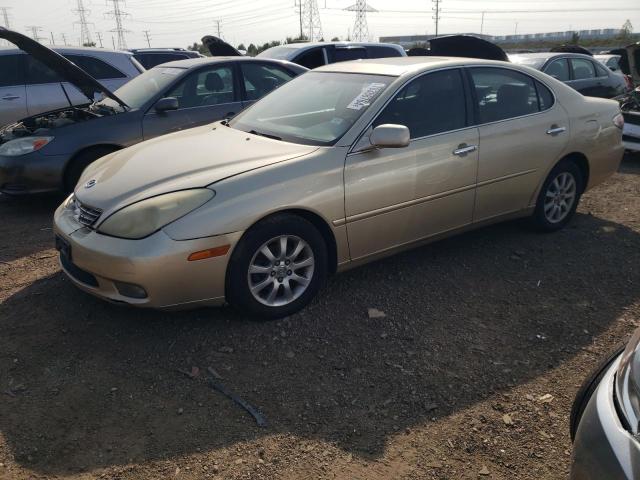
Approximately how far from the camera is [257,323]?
355cm

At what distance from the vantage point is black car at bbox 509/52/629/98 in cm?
1000

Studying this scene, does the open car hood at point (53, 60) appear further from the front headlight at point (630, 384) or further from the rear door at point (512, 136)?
the front headlight at point (630, 384)

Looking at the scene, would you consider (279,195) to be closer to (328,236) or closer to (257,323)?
(328,236)

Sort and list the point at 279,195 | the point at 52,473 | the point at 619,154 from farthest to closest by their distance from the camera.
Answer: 1. the point at 619,154
2. the point at 279,195
3. the point at 52,473

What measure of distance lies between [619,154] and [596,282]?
187 centimetres

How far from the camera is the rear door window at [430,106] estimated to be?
3994 millimetres

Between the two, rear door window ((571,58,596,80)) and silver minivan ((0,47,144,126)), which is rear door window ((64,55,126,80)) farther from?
rear door window ((571,58,596,80))

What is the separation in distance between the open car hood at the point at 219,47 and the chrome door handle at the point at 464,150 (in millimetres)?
5696

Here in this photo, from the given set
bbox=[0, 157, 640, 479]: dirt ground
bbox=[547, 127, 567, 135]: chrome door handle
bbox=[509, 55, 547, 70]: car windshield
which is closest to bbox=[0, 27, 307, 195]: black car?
bbox=[0, 157, 640, 479]: dirt ground

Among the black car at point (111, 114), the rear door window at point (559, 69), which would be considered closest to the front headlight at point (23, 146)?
the black car at point (111, 114)

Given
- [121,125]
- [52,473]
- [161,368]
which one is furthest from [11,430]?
[121,125]

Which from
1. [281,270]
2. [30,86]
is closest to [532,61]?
[30,86]

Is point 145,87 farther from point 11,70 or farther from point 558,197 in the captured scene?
point 558,197

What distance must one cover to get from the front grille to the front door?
1.57 meters
